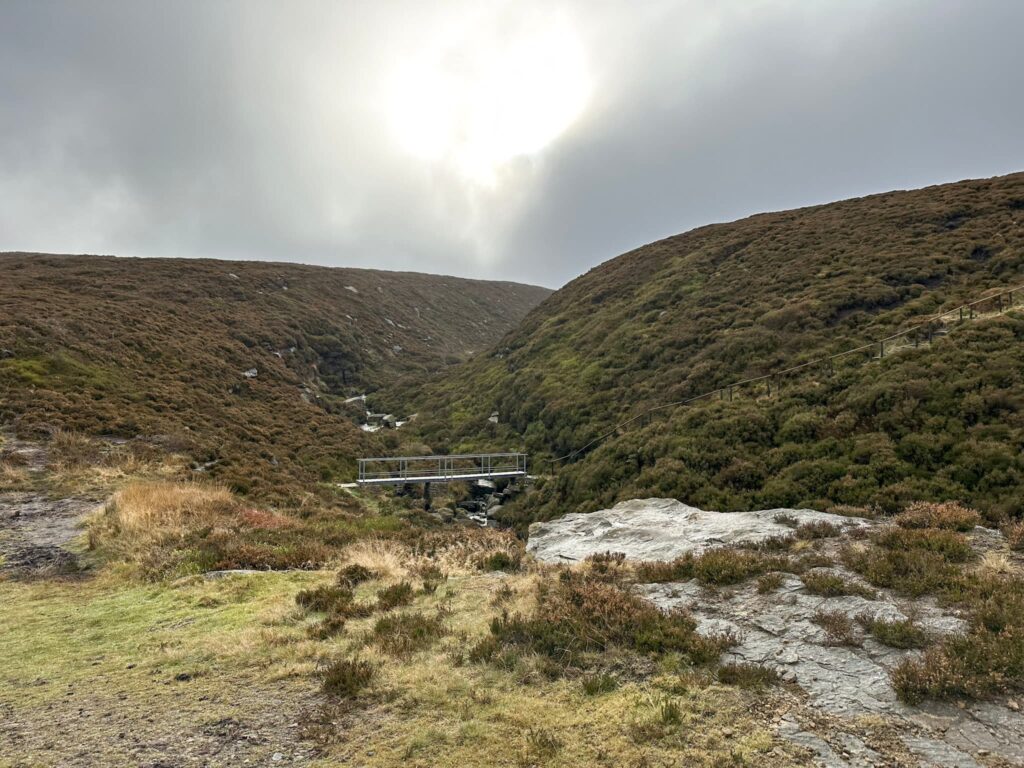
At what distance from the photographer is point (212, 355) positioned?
1478 inches

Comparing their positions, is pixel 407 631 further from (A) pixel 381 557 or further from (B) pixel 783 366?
(B) pixel 783 366

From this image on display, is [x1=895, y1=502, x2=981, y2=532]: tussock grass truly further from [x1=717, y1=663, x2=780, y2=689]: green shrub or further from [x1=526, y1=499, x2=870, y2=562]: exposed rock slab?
[x1=717, y1=663, x2=780, y2=689]: green shrub

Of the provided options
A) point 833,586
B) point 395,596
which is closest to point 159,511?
point 395,596

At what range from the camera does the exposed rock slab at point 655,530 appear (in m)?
12.4

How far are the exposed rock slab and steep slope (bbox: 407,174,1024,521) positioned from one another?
149 centimetres

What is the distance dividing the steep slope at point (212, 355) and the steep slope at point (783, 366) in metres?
10.7

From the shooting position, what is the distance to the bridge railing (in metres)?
27.0

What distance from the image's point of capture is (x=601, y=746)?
17.9 ft

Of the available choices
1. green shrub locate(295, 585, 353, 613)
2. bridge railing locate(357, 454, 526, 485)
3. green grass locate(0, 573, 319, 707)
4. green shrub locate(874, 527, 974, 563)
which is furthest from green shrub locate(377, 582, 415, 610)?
bridge railing locate(357, 454, 526, 485)

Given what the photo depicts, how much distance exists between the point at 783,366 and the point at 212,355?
123ft

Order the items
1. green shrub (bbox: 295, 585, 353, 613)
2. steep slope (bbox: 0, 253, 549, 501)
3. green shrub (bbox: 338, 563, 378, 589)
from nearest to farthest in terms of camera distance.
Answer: green shrub (bbox: 295, 585, 353, 613), green shrub (bbox: 338, 563, 378, 589), steep slope (bbox: 0, 253, 549, 501)

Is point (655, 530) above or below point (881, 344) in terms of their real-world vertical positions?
below

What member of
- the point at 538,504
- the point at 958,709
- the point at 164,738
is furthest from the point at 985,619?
the point at 538,504

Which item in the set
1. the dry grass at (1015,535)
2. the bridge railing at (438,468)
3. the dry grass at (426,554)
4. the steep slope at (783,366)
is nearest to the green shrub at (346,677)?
the dry grass at (426,554)
